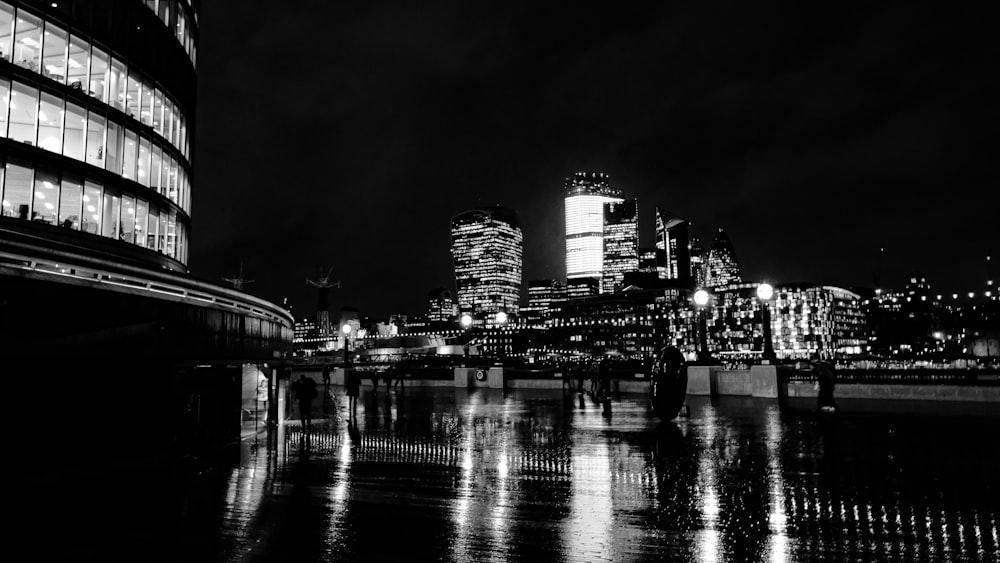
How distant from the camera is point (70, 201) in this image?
2566 cm

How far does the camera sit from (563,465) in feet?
41.0

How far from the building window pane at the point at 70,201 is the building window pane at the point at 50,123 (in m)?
1.33

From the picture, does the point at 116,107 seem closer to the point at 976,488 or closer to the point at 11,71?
the point at 11,71

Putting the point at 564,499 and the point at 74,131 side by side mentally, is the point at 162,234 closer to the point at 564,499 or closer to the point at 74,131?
the point at 74,131

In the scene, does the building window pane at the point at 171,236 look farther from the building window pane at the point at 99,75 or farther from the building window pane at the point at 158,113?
the building window pane at the point at 99,75

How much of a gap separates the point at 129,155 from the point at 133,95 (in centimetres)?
274

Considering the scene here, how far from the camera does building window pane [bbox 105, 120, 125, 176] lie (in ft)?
89.4

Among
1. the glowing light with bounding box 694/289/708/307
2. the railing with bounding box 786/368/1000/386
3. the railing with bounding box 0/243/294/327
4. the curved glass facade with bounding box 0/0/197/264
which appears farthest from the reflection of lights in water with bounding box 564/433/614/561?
the curved glass facade with bounding box 0/0/197/264

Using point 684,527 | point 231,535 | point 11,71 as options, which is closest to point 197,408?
point 231,535

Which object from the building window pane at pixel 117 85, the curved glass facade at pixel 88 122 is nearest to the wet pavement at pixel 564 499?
the curved glass facade at pixel 88 122

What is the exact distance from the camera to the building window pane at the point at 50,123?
24.2 metres

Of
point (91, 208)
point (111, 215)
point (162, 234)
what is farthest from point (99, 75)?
point (162, 234)

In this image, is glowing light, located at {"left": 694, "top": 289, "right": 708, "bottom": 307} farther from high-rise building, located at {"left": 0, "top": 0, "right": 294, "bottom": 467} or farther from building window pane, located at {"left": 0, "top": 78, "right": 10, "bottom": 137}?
building window pane, located at {"left": 0, "top": 78, "right": 10, "bottom": 137}

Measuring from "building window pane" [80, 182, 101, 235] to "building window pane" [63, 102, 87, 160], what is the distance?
1396 millimetres
